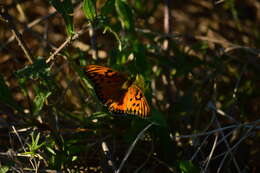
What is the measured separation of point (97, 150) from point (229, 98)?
3.48ft

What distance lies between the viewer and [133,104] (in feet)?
5.67

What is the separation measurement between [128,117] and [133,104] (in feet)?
0.93

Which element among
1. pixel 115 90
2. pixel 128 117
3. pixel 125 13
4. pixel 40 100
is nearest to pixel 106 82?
pixel 115 90

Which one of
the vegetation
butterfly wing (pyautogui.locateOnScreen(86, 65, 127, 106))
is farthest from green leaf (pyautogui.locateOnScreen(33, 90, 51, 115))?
butterfly wing (pyautogui.locateOnScreen(86, 65, 127, 106))

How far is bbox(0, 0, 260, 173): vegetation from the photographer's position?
1.86 m

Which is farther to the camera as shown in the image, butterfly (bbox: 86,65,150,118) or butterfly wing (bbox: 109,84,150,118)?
butterfly (bbox: 86,65,150,118)

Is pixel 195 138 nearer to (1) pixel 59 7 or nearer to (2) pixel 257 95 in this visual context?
(2) pixel 257 95

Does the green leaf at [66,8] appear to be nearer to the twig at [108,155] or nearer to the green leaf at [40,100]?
the green leaf at [40,100]

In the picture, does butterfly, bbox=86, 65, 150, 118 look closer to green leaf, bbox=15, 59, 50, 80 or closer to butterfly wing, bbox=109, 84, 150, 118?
butterfly wing, bbox=109, 84, 150, 118

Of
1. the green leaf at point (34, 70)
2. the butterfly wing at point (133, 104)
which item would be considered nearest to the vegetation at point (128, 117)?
the green leaf at point (34, 70)

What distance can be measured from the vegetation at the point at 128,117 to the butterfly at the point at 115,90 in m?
0.09

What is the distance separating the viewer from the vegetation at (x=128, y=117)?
1855 millimetres

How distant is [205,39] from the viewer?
2598 mm

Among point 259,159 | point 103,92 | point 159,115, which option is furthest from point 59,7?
point 259,159
